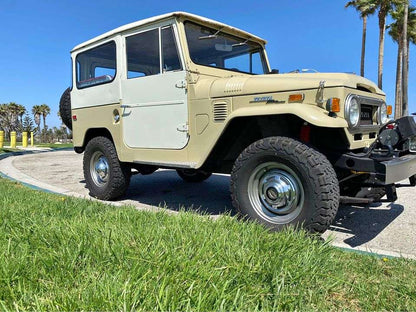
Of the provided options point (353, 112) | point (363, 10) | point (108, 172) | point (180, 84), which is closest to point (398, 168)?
point (353, 112)

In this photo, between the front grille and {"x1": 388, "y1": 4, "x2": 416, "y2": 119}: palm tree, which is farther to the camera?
{"x1": 388, "y1": 4, "x2": 416, "y2": 119}: palm tree

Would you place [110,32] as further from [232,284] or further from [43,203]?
[232,284]

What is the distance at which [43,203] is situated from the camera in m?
3.69

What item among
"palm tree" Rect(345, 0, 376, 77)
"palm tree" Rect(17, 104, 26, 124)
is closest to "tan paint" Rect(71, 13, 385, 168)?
"palm tree" Rect(345, 0, 376, 77)

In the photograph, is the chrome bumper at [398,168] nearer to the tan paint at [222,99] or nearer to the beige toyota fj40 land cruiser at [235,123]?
the beige toyota fj40 land cruiser at [235,123]

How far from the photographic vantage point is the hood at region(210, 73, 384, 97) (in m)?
3.11

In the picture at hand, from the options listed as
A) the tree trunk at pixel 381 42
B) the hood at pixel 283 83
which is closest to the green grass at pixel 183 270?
the hood at pixel 283 83

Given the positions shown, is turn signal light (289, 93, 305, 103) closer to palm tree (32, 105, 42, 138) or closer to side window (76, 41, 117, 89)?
side window (76, 41, 117, 89)

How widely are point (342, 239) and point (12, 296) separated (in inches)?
108

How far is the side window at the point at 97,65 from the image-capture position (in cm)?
486

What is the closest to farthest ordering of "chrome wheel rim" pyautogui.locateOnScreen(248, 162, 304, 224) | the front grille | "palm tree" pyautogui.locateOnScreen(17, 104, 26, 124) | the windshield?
"chrome wheel rim" pyautogui.locateOnScreen(248, 162, 304, 224), the front grille, the windshield, "palm tree" pyautogui.locateOnScreen(17, 104, 26, 124)

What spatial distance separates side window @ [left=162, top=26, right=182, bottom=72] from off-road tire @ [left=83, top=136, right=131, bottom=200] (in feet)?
5.05

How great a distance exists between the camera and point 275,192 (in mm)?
3182

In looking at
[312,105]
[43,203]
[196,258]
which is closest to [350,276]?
[196,258]
